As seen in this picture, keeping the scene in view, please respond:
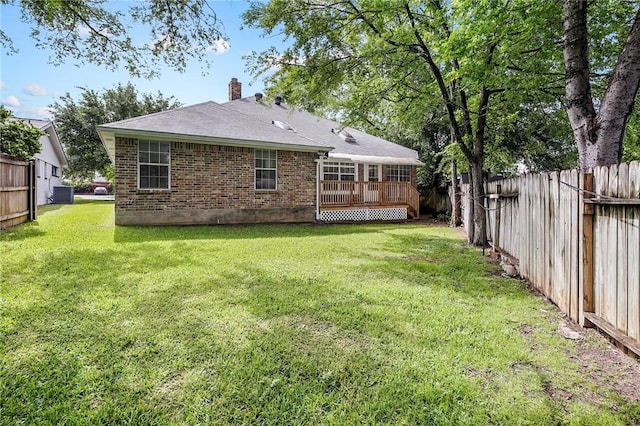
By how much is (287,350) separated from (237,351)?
17.3 inches

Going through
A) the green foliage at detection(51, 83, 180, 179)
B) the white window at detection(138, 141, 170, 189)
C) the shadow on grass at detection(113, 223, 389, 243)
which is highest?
the green foliage at detection(51, 83, 180, 179)

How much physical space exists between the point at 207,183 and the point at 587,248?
10354 millimetres

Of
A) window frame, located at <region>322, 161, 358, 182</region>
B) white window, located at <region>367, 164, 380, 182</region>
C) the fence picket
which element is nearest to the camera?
the fence picket

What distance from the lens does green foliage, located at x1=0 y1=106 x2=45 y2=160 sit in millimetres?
11508

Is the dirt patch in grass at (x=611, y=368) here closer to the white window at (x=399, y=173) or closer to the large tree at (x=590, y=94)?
the large tree at (x=590, y=94)

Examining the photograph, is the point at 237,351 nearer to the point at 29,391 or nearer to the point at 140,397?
the point at 140,397

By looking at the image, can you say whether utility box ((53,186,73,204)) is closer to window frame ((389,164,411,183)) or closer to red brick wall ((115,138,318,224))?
red brick wall ((115,138,318,224))

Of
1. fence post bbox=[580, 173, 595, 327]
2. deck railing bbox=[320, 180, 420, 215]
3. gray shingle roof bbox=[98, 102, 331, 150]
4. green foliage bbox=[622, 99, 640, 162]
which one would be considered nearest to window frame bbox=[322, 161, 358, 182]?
deck railing bbox=[320, 180, 420, 215]

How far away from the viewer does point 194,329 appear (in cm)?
328

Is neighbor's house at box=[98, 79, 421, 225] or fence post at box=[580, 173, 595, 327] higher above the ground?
neighbor's house at box=[98, 79, 421, 225]

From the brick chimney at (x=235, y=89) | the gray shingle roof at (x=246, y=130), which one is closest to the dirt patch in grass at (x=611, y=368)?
the gray shingle roof at (x=246, y=130)

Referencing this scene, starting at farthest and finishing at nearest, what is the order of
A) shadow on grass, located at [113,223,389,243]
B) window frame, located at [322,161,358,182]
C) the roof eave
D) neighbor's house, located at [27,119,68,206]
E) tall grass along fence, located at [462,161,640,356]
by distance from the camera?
1. neighbor's house, located at [27,119,68,206]
2. window frame, located at [322,161,358,182]
3. the roof eave
4. shadow on grass, located at [113,223,389,243]
5. tall grass along fence, located at [462,161,640,356]

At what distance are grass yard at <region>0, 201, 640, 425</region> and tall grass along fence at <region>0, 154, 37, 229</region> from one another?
14.3 feet

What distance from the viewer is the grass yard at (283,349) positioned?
2209mm
